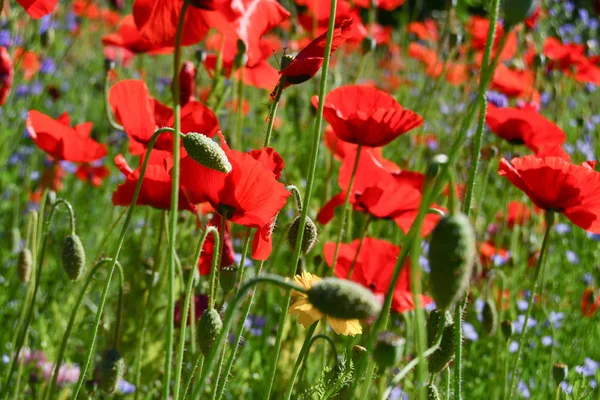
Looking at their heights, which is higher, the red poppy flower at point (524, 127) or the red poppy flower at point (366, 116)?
the red poppy flower at point (524, 127)

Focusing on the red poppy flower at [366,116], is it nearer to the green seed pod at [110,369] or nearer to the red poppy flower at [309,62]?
the red poppy flower at [309,62]

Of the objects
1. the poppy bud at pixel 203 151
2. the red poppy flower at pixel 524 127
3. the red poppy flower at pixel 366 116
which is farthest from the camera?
the red poppy flower at pixel 524 127

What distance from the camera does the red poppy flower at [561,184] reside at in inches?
50.9

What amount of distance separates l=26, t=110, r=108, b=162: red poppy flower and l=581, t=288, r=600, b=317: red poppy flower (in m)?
1.37

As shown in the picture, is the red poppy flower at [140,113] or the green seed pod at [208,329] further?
the red poppy flower at [140,113]

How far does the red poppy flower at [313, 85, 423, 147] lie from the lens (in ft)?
4.73

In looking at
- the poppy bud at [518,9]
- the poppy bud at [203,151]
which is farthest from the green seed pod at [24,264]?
the poppy bud at [518,9]

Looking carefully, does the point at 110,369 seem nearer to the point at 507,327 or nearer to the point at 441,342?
the point at 441,342

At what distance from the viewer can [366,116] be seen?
146 cm

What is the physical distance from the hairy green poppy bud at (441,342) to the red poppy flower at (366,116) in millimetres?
410

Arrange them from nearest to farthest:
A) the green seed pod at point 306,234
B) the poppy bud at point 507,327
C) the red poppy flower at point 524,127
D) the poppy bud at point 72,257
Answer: the green seed pod at point 306,234, the poppy bud at point 72,257, the poppy bud at point 507,327, the red poppy flower at point 524,127

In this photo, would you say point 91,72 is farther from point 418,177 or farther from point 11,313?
point 418,177

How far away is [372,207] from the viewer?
1630 millimetres

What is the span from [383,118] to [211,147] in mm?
557
